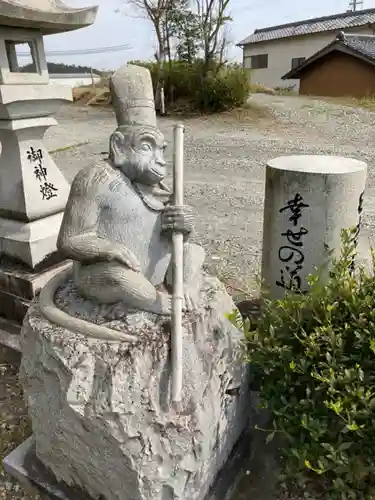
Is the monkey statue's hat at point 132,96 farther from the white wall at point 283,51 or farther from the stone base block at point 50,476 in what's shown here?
the white wall at point 283,51

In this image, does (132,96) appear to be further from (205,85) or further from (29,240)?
(205,85)

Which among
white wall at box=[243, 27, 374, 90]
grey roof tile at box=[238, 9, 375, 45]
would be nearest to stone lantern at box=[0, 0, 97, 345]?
white wall at box=[243, 27, 374, 90]

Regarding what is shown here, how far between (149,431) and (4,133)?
2523 millimetres

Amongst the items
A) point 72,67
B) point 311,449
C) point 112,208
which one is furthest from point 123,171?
point 72,67

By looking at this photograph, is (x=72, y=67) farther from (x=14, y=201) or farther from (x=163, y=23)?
(x=14, y=201)

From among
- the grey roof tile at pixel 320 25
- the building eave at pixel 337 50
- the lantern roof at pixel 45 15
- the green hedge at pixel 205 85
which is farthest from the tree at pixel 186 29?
the lantern roof at pixel 45 15

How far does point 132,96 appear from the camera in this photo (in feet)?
6.02

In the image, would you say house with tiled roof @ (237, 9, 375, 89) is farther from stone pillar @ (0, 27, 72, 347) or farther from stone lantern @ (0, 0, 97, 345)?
stone pillar @ (0, 27, 72, 347)

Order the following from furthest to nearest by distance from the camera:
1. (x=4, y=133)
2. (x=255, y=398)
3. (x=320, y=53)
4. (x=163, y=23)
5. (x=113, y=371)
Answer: (x=320, y=53) → (x=163, y=23) → (x=4, y=133) → (x=255, y=398) → (x=113, y=371)

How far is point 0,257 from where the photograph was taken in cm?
357

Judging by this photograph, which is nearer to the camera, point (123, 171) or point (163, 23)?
point (123, 171)

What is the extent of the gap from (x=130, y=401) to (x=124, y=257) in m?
0.57

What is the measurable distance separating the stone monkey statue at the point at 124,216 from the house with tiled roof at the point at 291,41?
62.3 feet

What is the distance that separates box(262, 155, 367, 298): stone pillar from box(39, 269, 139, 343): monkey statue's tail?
1.39m
